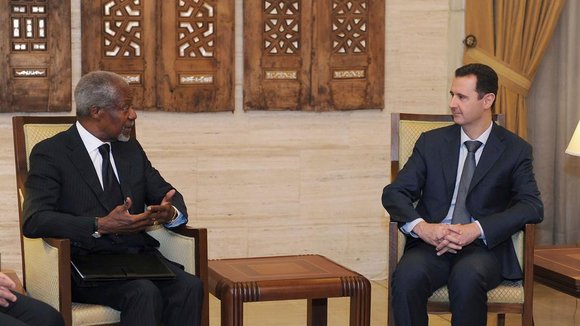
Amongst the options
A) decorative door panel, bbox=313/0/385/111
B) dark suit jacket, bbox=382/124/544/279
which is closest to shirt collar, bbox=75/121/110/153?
dark suit jacket, bbox=382/124/544/279

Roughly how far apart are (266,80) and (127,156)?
6.45 feet

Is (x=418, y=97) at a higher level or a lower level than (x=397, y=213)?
higher

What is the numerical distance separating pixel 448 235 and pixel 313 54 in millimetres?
2285

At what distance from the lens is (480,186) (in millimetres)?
4836

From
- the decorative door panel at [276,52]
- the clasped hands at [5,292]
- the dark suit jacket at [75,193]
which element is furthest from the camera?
the decorative door panel at [276,52]

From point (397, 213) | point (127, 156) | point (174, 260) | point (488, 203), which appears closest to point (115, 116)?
point (127, 156)

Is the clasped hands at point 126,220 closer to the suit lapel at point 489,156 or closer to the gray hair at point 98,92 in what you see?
the gray hair at point 98,92

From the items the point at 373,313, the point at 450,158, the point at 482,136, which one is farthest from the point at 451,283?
the point at 373,313

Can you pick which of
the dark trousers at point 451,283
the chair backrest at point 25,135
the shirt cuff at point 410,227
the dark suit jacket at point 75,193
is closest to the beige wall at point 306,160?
the chair backrest at point 25,135

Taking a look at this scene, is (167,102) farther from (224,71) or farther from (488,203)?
(488,203)

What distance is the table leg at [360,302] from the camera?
4.63 meters

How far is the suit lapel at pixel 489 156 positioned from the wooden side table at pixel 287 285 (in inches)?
29.4

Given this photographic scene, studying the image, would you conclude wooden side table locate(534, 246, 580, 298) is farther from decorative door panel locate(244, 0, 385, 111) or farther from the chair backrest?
the chair backrest

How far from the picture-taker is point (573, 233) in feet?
23.4
